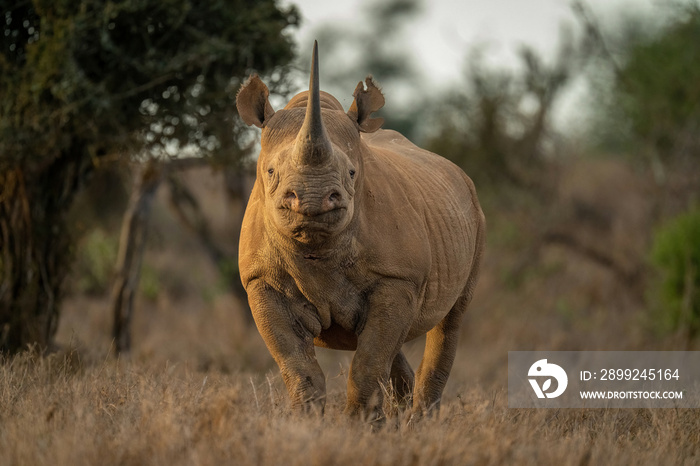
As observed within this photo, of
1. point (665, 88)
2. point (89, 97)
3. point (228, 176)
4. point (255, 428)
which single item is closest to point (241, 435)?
point (255, 428)

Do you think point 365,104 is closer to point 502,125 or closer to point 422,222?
point 422,222

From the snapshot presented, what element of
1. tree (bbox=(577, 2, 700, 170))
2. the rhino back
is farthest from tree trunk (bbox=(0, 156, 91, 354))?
tree (bbox=(577, 2, 700, 170))

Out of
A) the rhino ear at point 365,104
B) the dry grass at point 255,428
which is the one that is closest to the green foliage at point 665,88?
the dry grass at point 255,428

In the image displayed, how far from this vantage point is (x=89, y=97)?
322 inches

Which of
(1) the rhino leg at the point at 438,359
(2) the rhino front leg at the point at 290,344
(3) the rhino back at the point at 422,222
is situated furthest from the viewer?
(1) the rhino leg at the point at 438,359

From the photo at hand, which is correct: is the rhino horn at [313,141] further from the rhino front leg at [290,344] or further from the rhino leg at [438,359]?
the rhino leg at [438,359]

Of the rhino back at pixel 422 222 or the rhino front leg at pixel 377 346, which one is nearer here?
the rhino front leg at pixel 377 346

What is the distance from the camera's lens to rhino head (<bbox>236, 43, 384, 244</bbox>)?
15.6 ft

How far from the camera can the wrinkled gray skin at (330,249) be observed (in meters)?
4.82

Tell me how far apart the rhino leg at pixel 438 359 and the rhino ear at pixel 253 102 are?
7.06 feet

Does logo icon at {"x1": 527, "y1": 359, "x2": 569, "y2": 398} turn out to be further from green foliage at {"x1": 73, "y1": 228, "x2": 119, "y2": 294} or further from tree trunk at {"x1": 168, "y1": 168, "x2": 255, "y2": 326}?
green foliage at {"x1": 73, "y1": 228, "x2": 119, "y2": 294}

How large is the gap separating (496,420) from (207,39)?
16.0ft

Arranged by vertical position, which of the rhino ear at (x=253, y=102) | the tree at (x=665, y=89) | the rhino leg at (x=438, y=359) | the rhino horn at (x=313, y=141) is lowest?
the rhino leg at (x=438, y=359)

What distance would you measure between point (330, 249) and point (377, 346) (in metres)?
0.64
